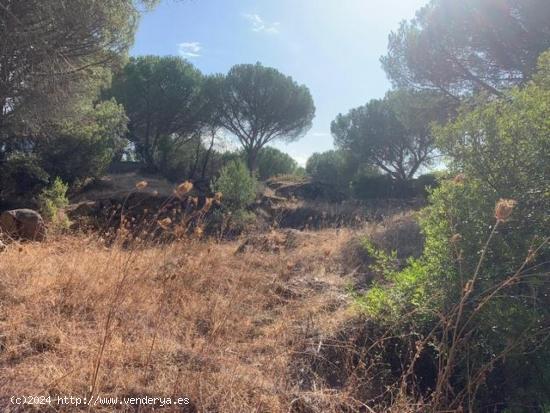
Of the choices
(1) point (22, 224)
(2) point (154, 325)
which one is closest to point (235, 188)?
(1) point (22, 224)

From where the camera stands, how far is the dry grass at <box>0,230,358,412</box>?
2.00 metres

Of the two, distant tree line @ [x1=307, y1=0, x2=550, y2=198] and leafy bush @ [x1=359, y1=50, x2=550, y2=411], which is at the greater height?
distant tree line @ [x1=307, y1=0, x2=550, y2=198]

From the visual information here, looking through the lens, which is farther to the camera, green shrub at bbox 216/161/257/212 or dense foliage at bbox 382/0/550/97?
green shrub at bbox 216/161/257/212

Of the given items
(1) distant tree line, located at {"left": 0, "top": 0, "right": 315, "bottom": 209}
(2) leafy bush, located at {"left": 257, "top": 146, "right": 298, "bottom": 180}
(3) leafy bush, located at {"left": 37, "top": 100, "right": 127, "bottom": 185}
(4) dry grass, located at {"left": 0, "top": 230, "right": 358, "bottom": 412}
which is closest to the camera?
(4) dry grass, located at {"left": 0, "top": 230, "right": 358, "bottom": 412}

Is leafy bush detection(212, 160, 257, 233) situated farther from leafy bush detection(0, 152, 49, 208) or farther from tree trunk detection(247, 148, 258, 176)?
tree trunk detection(247, 148, 258, 176)

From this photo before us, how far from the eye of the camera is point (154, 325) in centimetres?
269

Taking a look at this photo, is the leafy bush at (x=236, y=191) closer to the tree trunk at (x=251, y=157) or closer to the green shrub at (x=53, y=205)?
the green shrub at (x=53, y=205)

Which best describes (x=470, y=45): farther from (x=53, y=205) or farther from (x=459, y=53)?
(x=53, y=205)

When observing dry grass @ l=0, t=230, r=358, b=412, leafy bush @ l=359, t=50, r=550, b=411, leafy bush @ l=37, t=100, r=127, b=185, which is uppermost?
leafy bush @ l=37, t=100, r=127, b=185

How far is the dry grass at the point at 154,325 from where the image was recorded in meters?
2.00

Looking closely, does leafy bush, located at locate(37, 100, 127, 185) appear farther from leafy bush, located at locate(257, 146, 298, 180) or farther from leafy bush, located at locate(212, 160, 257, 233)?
leafy bush, located at locate(257, 146, 298, 180)

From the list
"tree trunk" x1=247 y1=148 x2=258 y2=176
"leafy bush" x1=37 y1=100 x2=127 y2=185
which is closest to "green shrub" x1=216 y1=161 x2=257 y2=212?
"leafy bush" x1=37 y1=100 x2=127 y2=185

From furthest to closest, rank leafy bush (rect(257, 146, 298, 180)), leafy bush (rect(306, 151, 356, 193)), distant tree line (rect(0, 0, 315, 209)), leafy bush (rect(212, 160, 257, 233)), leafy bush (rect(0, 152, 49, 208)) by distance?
leafy bush (rect(257, 146, 298, 180)), leafy bush (rect(306, 151, 356, 193)), leafy bush (rect(212, 160, 257, 233)), leafy bush (rect(0, 152, 49, 208)), distant tree line (rect(0, 0, 315, 209))

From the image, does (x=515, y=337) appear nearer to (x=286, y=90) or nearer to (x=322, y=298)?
(x=322, y=298)
